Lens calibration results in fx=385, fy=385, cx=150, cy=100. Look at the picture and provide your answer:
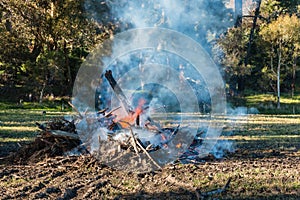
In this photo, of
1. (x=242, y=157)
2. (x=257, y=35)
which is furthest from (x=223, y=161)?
(x=257, y=35)

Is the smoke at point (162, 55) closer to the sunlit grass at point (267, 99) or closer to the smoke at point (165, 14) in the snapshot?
the smoke at point (165, 14)

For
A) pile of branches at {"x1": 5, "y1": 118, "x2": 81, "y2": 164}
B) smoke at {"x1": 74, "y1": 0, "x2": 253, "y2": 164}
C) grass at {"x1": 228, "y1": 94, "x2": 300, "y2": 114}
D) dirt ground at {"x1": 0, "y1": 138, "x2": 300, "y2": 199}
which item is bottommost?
dirt ground at {"x1": 0, "y1": 138, "x2": 300, "y2": 199}

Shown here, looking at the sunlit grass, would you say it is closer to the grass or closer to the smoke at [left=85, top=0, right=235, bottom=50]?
the grass

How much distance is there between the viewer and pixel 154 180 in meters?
5.44

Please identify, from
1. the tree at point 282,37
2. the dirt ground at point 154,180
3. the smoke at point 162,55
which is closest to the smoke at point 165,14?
the smoke at point 162,55

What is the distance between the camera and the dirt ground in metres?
4.79

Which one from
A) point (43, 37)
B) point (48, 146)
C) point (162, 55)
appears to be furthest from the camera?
point (43, 37)

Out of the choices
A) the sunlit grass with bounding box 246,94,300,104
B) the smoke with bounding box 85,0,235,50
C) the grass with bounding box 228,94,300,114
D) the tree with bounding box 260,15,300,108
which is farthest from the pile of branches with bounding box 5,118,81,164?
the sunlit grass with bounding box 246,94,300,104

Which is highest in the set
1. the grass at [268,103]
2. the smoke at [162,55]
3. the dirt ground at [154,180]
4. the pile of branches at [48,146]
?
the smoke at [162,55]

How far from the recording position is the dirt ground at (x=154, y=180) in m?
4.79

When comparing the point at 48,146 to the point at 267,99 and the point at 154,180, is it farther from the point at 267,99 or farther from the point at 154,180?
the point at 267,99

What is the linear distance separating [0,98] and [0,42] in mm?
3055

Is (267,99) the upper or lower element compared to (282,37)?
lower

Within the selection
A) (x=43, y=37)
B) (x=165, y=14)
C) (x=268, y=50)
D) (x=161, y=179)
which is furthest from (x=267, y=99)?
(x=161, y=179)
